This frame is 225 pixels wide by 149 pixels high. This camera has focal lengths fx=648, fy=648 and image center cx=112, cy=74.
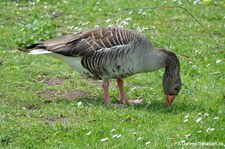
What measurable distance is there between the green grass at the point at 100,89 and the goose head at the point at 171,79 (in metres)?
0.17

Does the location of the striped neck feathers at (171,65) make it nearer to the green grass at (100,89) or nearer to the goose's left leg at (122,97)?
the green grass at (100,89)

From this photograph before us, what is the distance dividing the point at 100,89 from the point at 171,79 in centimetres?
135

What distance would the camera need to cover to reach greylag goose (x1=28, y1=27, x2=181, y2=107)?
9.13 m

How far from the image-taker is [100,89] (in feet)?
33.4

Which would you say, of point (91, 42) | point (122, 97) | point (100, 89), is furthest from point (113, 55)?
point (100, 89)

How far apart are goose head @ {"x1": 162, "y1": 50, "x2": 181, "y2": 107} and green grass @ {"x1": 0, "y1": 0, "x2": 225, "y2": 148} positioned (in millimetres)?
168

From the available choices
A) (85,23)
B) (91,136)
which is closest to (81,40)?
(91,136)

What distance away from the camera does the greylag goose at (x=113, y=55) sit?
30.0 feet

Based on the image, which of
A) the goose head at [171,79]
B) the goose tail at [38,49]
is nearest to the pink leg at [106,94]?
the goose head at [171,79]

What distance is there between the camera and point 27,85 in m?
10.1

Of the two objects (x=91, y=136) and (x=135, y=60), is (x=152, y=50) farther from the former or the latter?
(x=91, y=136)

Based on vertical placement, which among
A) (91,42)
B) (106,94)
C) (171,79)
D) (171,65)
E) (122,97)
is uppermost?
(91,42)

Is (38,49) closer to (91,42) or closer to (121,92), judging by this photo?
(91,42)

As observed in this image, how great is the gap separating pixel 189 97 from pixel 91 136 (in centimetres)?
245
